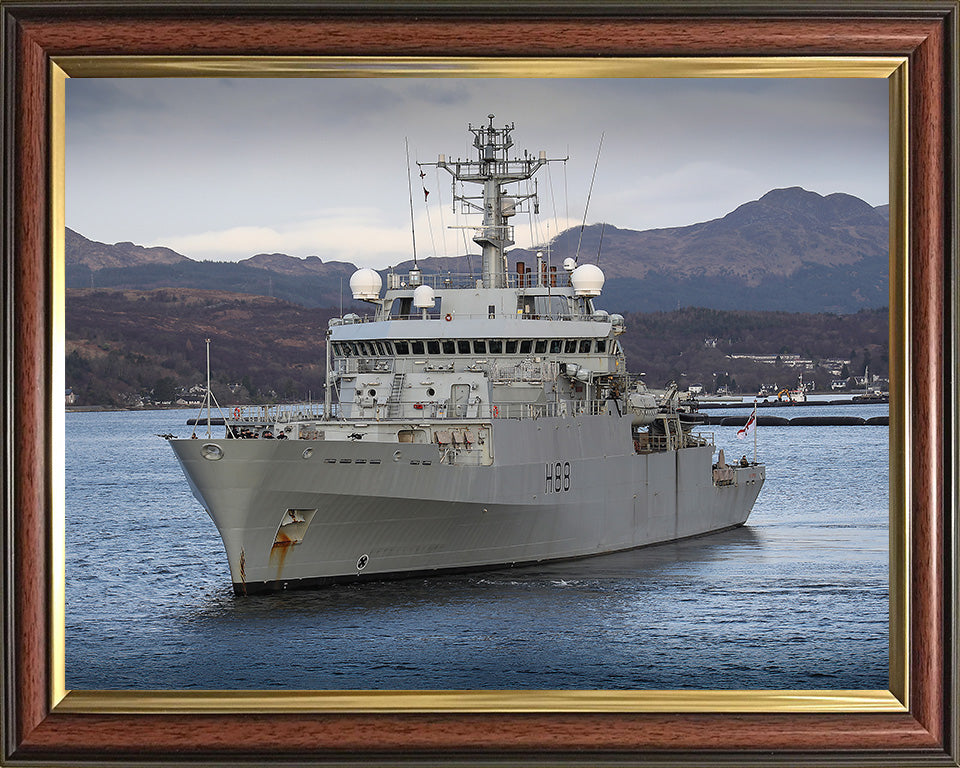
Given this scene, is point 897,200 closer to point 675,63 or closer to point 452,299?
point 675,63

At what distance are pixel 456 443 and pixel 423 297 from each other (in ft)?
12.2

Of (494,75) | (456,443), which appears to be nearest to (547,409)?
(456,443)

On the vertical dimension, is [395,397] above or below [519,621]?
above

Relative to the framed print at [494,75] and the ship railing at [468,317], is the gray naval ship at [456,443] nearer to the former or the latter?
the ship railing at [468,317]

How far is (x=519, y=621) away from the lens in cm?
1750

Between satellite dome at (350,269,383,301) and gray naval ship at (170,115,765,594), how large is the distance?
1.7 inches

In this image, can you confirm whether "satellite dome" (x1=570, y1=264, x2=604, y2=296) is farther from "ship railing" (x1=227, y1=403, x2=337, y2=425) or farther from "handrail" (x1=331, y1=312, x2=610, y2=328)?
"ship railing" (x1=227, y1=403, x2=337, y2=425)

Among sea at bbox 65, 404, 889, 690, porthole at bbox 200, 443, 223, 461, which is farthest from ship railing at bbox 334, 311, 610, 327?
porthole at bbox 200, 443, 223, 461

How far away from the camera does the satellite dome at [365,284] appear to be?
23.1m

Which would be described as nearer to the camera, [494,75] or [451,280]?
[494,75]

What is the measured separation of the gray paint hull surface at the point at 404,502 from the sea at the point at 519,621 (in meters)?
0.44

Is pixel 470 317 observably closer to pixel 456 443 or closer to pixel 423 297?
pixel 423 297

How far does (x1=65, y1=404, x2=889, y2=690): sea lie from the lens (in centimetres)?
1347

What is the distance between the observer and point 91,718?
19.8 feet
